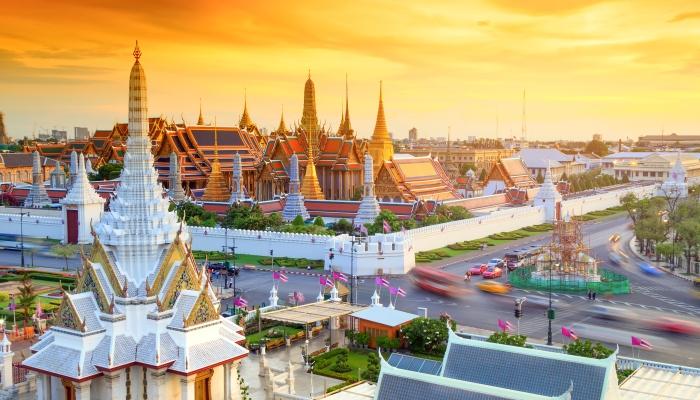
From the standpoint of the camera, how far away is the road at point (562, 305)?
31938 mm

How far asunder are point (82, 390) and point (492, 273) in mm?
29304

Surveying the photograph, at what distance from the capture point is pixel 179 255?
23.4 m

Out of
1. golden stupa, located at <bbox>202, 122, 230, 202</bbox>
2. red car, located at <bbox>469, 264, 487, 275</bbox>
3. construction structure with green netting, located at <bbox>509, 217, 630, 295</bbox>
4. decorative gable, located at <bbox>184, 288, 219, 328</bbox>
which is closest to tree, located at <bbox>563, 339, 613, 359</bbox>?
decorative gable, located at <bbox>184, 288, 219, 328</bbox>

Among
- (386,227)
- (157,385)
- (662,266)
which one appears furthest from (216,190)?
(157,385)

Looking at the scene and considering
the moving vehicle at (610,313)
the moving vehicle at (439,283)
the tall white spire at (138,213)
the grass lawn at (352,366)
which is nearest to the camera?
the tall white spire at (138,213)

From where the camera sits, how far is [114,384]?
21391mm

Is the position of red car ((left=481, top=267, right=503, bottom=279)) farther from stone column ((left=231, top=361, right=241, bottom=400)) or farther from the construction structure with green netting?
stone column ((left=231, top=361, right=241, bottom=400))

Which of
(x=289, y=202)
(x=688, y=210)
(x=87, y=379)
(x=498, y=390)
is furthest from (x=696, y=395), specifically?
(x=289, y=202)

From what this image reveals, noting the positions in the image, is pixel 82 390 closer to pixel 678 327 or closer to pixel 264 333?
pixel 264 333

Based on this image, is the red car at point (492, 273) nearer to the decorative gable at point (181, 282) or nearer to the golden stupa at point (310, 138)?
the decorative gable at point (181, 282)

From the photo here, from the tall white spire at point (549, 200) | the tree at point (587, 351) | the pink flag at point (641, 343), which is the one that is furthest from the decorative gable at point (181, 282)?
the tall white spire at point (549, 200)

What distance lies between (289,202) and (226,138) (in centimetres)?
2705

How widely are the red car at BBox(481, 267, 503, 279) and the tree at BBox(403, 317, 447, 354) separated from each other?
650 inches

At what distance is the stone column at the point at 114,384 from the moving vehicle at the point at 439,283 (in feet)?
73.1
